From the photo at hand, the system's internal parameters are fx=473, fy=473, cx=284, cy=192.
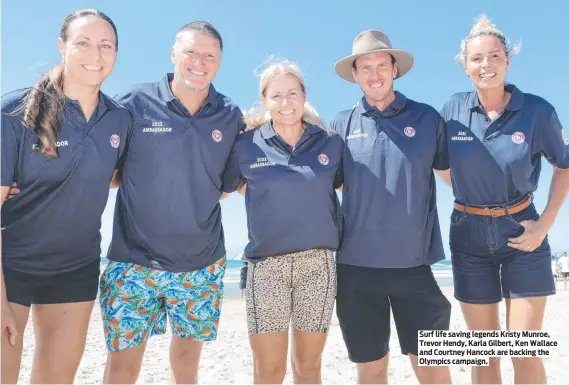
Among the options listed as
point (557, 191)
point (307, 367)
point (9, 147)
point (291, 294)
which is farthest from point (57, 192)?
point (557, 191)

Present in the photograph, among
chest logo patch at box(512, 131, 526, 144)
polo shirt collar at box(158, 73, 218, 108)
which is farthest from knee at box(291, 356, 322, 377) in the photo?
chest logo patch at box(512, 131, 526, 144)

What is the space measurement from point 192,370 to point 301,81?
107 inches

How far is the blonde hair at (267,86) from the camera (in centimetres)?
423

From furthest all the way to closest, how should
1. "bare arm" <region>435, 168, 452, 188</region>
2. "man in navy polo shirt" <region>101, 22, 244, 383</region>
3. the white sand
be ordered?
the white sand
"bare arm" <region>435, 168, 452, 188</region>
"man in navy polo shirt" <region>101, 22, 244, 383</region>

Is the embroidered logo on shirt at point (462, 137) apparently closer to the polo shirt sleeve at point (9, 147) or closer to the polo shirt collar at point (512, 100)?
the polo shirt collar at point (512, 100)

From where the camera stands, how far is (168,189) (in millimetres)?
3969

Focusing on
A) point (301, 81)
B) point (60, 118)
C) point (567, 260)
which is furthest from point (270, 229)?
point (567, 260)

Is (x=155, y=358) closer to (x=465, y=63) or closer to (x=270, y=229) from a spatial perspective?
(x=270, y=229)

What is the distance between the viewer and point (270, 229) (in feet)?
12.9

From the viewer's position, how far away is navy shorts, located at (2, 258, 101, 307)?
11.6 feet

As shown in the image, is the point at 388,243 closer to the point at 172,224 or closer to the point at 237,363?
the point at 172,224

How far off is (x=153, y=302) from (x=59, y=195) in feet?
3.84

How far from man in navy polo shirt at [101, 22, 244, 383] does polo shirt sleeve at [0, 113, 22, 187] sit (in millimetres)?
880

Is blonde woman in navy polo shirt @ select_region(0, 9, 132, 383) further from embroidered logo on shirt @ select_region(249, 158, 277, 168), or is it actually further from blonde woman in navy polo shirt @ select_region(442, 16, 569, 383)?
blonde woman in navy polo shirt @ select_region(442, 16, 569, 383)
